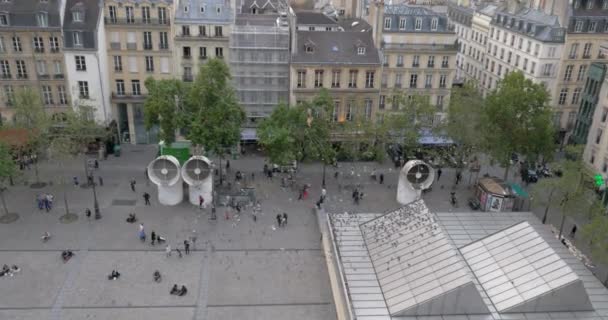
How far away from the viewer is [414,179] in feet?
164

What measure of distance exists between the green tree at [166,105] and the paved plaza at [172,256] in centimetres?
674

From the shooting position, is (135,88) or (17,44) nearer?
(17,44)

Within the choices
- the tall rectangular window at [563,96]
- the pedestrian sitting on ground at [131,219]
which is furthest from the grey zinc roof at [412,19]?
the pedestrian sitting on ground at [131,219]

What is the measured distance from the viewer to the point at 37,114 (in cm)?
5072

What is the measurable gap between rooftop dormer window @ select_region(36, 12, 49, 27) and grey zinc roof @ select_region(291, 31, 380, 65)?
2590 cm

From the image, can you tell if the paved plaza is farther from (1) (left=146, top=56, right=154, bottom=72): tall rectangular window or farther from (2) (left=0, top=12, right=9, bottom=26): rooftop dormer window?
(2) (left=0, top=12, right=9, bottom=26): rooftop dormer window

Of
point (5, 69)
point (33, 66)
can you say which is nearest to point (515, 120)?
point (33, 66)

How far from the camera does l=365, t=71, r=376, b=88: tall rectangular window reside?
5972 cm

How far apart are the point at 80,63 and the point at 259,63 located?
1905 centimetres

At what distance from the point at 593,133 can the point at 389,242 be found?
33.3m

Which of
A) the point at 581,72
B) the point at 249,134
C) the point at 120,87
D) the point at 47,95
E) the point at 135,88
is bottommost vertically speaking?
the point at 249,134

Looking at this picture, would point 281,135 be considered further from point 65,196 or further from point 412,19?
point 412,19

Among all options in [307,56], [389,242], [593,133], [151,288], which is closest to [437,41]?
[307,56]

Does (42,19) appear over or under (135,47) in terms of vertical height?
over
